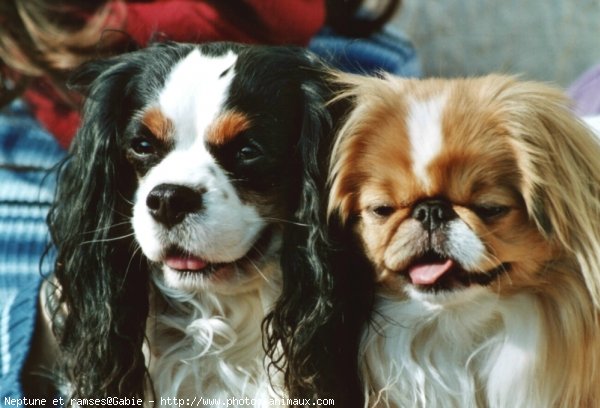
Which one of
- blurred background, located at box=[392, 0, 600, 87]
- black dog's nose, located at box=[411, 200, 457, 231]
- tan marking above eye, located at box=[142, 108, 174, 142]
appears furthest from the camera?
blurred background, located at box=[392, 0, 600, 87]

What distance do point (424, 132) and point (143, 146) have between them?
1.41 ft

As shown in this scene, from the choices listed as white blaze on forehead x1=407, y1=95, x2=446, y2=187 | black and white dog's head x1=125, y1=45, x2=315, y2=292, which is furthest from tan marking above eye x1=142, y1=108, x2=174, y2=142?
white blaze on forehead x1=407, y1=95, x2=446, y2=187

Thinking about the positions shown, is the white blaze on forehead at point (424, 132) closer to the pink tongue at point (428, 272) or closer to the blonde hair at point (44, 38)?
the pink tongue at point (428, 272)

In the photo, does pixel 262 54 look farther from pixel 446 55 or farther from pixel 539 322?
pixel 446 55

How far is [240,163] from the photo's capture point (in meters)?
1.36

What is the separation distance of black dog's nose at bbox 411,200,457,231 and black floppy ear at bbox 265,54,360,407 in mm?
147

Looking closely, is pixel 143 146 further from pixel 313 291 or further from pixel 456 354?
pixel 456 354

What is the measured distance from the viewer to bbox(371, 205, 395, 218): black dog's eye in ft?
4.30

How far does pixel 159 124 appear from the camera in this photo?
137cm

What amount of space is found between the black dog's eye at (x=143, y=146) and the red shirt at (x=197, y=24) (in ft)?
2.16

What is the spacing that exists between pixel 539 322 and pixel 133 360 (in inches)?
24.6

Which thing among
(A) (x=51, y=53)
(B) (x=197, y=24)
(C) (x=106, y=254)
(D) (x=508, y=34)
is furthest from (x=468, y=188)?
(D) (x=508, y=34)

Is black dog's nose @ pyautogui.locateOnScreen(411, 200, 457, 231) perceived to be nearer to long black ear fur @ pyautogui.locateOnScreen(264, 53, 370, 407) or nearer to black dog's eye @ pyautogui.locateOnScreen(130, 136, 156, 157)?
long black ear fur @ pyautogui.locateOnScreen(264, 53, 370, 407)

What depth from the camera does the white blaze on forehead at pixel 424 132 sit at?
1.28m
